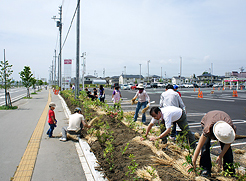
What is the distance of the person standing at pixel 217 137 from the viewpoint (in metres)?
2.79

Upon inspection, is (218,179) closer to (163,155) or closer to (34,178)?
(163,155)

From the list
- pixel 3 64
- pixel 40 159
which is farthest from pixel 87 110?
pixel 3 64

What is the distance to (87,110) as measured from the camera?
8758mm

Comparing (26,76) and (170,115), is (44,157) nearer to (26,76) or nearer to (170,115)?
(170,115)

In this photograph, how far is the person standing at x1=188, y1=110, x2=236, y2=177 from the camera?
110 inches

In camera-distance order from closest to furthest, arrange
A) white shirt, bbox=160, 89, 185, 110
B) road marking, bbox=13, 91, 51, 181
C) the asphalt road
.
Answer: road marking, bbox=13, 91, 51, 181 → white shirt, bbox=160, 89, 185, 110 → the asphalt road

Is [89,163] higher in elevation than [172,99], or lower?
lower

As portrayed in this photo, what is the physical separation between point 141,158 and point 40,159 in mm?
2629

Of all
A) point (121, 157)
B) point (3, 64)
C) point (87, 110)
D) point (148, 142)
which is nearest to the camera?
point (121, 157)

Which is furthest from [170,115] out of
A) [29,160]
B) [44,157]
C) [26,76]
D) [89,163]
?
[26,76]

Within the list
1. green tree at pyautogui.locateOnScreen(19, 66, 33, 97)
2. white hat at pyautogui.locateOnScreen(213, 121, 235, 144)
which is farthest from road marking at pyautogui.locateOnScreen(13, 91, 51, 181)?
green tree at pyautogui.locateOnScreen(19, 66, 33, 97)

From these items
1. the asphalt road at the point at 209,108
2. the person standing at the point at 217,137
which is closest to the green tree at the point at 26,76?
the asphalt road at the point at 209,108

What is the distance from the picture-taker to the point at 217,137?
282 centimetres

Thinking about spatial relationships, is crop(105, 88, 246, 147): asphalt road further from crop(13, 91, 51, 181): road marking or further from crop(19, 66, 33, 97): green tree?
crop(19, 66, 33, 97): green tree
